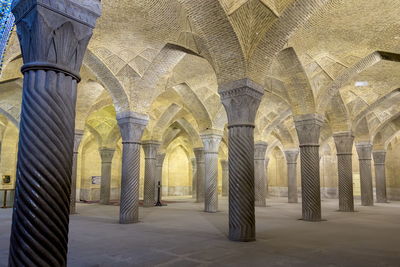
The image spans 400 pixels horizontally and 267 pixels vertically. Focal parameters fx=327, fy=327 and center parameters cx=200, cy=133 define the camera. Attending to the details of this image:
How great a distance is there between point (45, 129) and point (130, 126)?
5385 millimetres

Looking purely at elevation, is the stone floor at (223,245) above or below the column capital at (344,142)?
below

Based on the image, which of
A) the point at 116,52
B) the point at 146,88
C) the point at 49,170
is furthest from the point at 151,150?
the point at 49,170

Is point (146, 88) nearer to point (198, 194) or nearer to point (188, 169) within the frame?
point (198, 194)

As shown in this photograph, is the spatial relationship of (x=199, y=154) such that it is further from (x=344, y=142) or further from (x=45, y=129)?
(x=45, y=129)

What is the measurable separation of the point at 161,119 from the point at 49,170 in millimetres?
11037

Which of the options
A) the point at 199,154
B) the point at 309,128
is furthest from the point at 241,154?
the point at 199,154

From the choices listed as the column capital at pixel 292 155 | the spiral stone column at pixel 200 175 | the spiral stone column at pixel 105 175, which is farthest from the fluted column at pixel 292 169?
the spiral stone column at pixel 105 175

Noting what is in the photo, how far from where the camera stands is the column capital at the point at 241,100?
5.94 m

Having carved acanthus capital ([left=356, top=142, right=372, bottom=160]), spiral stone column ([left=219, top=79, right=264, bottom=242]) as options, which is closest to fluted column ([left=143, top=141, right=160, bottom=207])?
spiral stone column ([left=219, top=79, right=264, bottom=242])

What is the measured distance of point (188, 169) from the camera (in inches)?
965

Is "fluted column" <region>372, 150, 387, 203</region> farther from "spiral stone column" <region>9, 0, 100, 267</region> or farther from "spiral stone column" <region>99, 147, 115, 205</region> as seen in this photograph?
"spiral stone column" <region>9, 0, 100, 267</region>

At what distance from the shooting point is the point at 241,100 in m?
5.97

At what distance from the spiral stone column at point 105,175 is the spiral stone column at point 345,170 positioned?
31.8 ft

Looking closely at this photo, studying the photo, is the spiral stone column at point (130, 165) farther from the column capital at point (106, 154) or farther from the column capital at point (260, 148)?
the column capital at point (106, 154)
